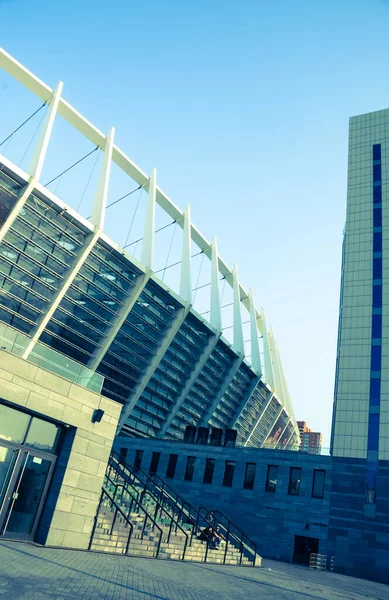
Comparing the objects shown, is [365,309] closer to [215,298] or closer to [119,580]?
[215,298]

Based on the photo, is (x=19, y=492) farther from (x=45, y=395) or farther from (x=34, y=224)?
(x=34, y=224)

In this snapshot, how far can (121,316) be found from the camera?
3934cm

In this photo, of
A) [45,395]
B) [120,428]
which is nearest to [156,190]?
[120,428]

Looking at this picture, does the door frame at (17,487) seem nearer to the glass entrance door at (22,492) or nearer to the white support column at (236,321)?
the glass entrance door at (22,492)

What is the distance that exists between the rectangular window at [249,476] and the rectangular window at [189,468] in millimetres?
4283

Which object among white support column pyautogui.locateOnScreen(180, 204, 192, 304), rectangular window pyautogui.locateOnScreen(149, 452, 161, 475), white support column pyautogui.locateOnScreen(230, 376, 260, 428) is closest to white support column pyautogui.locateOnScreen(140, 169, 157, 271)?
white support column pyautogui.locateOnScreen(180, 204, 192, 304)

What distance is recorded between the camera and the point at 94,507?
16.2 m

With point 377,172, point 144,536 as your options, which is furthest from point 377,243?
point 144,536

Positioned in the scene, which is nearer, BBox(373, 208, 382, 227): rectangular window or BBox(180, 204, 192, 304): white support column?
BBox(373, 208, 382, 227): rectangular window

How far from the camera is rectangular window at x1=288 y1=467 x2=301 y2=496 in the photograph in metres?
33.0

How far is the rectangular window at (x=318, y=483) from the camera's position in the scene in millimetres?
32625

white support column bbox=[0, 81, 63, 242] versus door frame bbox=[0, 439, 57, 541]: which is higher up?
white support column bbox=[0, 81, 63, 242]

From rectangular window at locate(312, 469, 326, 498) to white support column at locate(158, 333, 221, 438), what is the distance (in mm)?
17524

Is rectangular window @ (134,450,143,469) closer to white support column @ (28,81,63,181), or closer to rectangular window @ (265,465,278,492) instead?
rectangular window @ (265,465,278,492)
